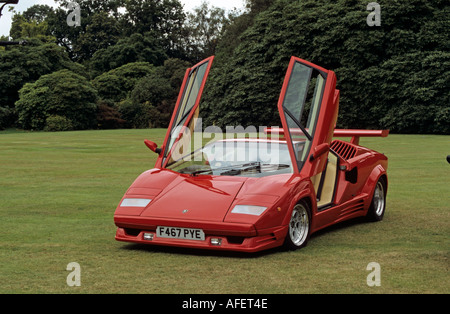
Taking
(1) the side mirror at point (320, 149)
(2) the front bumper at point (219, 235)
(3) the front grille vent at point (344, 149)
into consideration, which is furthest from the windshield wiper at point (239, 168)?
(3) the front grille vent at point (344, 149)

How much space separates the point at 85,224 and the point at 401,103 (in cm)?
3792

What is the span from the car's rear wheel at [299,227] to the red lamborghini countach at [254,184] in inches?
0.4

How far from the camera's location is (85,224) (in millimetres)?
9078

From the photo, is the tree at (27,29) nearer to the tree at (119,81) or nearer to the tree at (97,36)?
the tree at (97,36)

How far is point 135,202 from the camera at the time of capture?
7.42 meters

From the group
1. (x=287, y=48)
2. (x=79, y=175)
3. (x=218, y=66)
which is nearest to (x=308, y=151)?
(x=79, y=175)

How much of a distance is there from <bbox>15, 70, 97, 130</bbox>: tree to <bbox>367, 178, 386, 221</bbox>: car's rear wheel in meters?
46.7

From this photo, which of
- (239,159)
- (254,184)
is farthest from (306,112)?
(254,184)

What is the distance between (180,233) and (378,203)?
3758mm

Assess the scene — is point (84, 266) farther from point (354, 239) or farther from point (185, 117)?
point (354, 239)

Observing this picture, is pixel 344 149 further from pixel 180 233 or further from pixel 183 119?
pixel 180 233

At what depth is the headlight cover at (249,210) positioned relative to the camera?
22.6 ft

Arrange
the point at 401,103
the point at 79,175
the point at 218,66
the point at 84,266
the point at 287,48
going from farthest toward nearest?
the point at 218,66
the point at 287,48
the point at 401,103
the point at 79,175
the point at 84,266

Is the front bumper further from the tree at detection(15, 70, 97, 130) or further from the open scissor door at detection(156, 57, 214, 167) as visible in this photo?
the tree at detection(15, 70, 97, 130)
